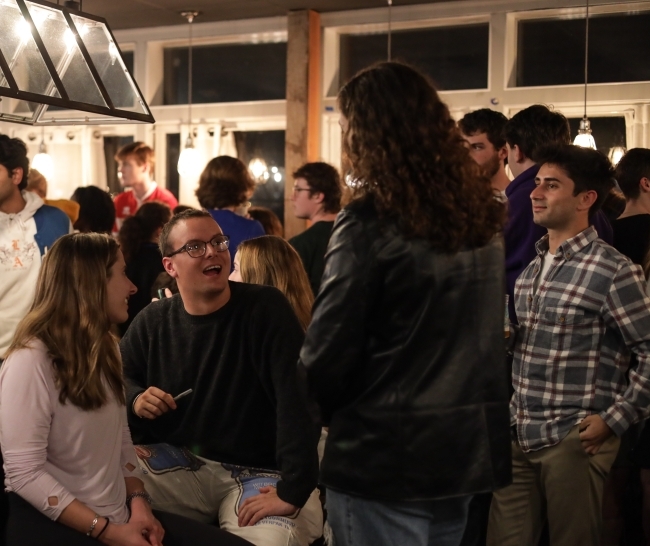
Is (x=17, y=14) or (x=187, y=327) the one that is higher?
(x=17, y=14)

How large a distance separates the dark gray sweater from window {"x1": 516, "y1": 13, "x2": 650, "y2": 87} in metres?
5.75

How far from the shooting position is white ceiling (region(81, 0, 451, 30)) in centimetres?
789

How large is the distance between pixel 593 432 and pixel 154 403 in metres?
1.35

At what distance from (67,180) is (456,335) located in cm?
844

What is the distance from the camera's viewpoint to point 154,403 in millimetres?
Result: 2590

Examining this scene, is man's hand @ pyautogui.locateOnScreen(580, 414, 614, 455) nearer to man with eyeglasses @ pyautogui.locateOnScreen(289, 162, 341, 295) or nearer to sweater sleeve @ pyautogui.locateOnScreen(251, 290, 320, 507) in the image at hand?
sweater sleeve @ pyautogui.locateOnScreen(251, 290, 320, 507)

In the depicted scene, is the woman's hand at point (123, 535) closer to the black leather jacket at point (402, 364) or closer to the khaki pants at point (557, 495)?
the black leather jacket at point (402, 364)

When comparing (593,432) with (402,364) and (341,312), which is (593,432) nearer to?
(402,364)

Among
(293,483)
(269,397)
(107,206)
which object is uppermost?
(107,206)

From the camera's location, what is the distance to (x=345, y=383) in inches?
69.0

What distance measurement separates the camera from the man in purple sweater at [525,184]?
3283mm

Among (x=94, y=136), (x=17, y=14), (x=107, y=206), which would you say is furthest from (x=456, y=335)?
(x=94, y=136)

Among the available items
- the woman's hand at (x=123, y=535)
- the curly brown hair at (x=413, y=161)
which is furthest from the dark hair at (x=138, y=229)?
the curly brown hair at (x=413, y=161)

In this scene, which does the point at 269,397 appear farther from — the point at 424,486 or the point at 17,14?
the point at 17,14
